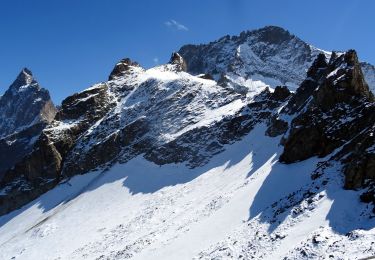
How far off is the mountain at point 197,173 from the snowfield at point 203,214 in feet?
0.55

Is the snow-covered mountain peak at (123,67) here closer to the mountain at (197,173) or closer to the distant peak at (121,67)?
the distant peak at (121,67)

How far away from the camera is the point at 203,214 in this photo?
50344mm

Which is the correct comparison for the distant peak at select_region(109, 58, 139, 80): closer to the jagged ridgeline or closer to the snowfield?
the jagged ridgeline

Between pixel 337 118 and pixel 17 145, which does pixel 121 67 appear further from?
pixel 337 118

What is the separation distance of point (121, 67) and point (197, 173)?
53.3 meters

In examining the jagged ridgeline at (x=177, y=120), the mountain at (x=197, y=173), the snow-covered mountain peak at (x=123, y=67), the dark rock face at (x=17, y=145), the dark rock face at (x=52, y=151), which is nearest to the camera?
the mountain at (x=197, y=173)

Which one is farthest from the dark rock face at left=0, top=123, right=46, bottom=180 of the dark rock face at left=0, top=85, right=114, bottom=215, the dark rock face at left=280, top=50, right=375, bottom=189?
the dark rock face at left=280, top=50, right=375, bottom=189

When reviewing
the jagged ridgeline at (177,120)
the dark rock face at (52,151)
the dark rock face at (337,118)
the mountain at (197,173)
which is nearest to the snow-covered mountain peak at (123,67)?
the jagged ridgeline at (177,120)

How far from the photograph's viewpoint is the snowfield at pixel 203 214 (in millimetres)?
34691

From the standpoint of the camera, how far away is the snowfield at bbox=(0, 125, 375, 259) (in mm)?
34691

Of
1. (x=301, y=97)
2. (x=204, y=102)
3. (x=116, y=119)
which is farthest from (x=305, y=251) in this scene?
(x=116, y=119)

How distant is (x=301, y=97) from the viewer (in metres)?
64.0

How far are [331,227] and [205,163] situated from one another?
39125mm

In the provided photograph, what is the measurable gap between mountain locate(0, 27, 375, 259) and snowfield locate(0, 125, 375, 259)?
0.55ft
